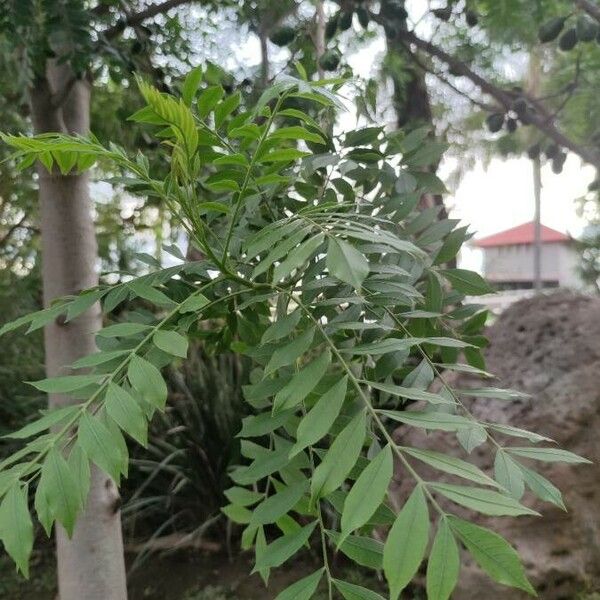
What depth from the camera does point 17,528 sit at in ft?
1.43

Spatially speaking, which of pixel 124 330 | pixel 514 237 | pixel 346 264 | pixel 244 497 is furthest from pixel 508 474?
pixel 514 237

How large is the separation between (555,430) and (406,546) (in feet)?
4.97

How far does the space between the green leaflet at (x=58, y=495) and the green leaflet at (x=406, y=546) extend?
0.73ft

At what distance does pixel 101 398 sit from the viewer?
21.7 inches

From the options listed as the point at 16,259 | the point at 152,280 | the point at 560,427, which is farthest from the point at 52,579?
the point at 152,280

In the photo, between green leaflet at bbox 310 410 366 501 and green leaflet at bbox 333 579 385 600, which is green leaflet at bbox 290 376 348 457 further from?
green leaflet at bbox 333 579 385 600

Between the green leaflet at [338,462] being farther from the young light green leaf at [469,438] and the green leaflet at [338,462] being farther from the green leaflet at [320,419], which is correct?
the young light green leaf at [469,438]

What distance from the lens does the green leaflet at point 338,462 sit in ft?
1.37

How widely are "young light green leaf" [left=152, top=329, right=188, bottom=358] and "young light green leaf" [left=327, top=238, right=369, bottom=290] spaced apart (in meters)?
0.15

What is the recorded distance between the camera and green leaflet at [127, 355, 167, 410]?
1.66ft

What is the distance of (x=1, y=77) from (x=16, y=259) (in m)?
1.52

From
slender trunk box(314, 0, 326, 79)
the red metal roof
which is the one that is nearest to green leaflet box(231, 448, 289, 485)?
slender trunk box(314, 0, 326, 79)

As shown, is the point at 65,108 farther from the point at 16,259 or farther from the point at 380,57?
the point at 16,259

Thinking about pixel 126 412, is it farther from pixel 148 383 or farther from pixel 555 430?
pixel 555 430
